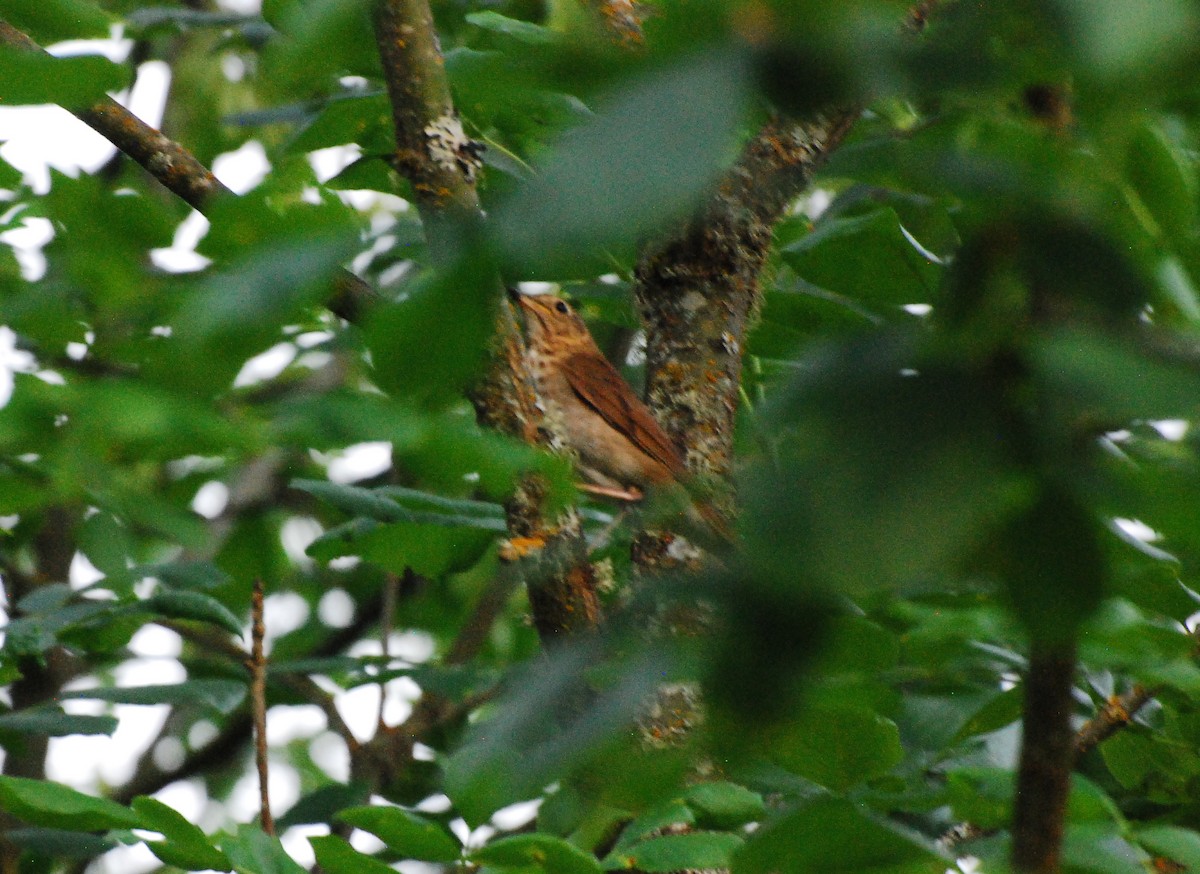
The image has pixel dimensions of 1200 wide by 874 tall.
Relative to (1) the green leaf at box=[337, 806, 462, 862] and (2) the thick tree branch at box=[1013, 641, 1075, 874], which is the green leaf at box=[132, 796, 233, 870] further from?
(2) the thick tree branch at box=[1013, 641, 1075, 874]

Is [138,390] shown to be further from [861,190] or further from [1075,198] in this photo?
[861,190]

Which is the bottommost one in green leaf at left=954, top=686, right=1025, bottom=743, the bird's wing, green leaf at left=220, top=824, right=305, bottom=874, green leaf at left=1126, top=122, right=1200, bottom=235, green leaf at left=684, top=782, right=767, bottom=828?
green leaf at left=220, top=824, right=305, bottom=874

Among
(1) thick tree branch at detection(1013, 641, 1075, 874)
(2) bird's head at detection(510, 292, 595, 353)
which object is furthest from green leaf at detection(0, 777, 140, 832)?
(2) bird's head at detection(510, 292, 595, 353)

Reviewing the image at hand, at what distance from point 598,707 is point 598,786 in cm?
8

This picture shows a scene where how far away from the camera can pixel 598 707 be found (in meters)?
0.52

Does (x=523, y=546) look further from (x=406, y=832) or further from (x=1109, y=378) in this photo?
(x=1109, y=378)

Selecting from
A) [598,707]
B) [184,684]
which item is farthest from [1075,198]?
[184,684]

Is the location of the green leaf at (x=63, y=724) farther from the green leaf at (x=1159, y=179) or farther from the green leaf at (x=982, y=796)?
the green leaf at (x=1159, y=179)

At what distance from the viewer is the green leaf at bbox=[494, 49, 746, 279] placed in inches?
14.4

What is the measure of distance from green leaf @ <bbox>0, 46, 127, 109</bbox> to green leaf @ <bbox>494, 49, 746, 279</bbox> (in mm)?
280

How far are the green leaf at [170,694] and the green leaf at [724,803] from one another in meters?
1.11

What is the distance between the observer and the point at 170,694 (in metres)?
2.17

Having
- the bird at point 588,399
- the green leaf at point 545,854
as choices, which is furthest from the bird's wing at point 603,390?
the green leaf at point 545,854

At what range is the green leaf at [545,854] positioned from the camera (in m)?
1.14
